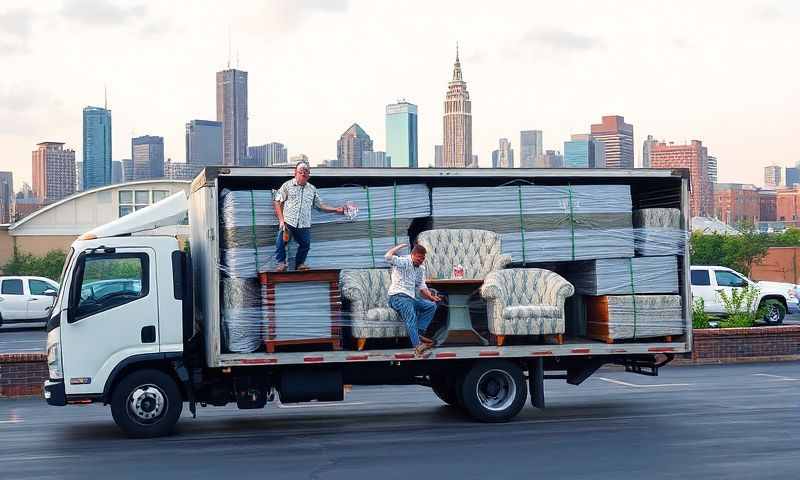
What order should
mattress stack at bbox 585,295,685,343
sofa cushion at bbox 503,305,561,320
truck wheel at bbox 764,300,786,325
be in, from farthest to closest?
truck wheel at bbox 764,300,786,325 < mattress stack at bbox 585,295,685,343 < sofa cushion at bbox 503,305,561,320

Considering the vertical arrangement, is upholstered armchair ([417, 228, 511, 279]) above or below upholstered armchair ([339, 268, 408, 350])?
above

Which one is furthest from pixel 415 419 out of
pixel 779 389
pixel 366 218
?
pixel 779 389

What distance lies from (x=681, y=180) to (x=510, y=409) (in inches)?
148

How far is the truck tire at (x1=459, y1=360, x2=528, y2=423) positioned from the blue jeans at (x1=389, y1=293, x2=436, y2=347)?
0.92 m

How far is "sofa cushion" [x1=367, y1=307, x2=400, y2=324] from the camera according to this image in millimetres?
12055

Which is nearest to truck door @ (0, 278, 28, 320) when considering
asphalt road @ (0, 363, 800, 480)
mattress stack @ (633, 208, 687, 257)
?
asphalt road @ (0, 363, 800, 480)

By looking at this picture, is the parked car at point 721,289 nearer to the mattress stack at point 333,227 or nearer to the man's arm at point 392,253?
the mattress stack at point 333,227

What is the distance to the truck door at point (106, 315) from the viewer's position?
11430 millimetres

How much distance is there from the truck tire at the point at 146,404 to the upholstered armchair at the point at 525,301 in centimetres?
398

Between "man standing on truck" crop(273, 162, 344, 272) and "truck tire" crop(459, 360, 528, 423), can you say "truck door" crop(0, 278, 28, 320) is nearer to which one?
"man standing on truck" crop(273, 162, 344, 272)

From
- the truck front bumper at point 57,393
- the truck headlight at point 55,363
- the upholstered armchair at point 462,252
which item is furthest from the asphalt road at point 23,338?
the upholstered armchair at point 462,252

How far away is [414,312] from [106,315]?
363 cm

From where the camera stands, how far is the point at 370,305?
12.2m

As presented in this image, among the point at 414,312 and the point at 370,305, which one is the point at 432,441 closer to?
the point at 414,312
